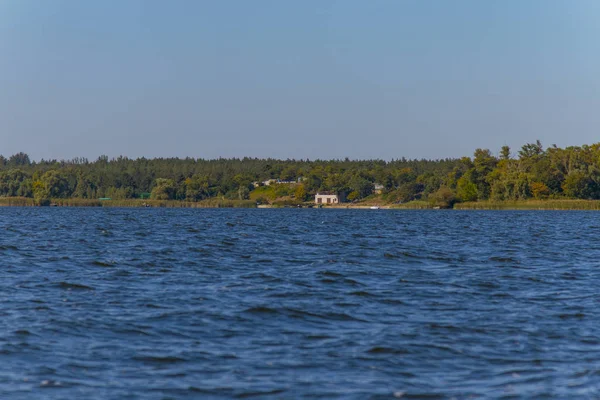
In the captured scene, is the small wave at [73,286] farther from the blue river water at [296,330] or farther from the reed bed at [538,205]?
the reed bed at [538,205]

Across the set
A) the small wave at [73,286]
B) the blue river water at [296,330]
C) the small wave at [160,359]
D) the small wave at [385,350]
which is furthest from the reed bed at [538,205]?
the small wave at [160,359]

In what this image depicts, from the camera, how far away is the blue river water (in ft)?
40.7

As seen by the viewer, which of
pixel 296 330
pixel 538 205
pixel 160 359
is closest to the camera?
pixel 160 359

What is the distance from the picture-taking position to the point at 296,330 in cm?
1658

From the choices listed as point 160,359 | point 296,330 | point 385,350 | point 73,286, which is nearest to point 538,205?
point 73,286

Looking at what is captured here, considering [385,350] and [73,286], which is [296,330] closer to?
[385,350]

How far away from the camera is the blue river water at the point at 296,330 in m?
12.4

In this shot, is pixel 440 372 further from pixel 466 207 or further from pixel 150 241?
pixel 466 207

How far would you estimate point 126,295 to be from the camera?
21266mm

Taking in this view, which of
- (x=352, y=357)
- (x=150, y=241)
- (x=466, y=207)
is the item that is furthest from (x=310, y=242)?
(x=466, y=207)

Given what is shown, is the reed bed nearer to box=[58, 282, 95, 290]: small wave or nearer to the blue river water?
the blue river water

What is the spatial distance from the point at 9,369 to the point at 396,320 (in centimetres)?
814

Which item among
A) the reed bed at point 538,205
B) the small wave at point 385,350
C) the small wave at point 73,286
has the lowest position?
the small wave at point 385,350

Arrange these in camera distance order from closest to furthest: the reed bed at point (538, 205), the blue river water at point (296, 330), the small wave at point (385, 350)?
the blue river water at point (296, 330) → the small wave at point (385, 350) → the reed bed at point (538, 205)
